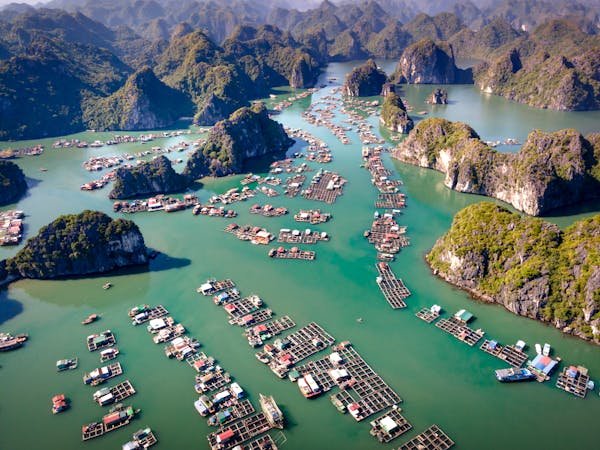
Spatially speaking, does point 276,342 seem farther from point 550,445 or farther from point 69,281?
point 69,281

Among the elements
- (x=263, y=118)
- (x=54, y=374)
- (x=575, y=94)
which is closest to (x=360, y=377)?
(x=54, y=374)

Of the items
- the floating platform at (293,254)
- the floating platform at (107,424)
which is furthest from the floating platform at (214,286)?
the floating platform at (107,424)

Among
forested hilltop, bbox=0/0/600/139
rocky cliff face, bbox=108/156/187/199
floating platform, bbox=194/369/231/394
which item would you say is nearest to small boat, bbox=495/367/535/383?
floating platform, bbox=194/369/231/394

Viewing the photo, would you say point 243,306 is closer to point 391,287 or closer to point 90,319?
point 90,319

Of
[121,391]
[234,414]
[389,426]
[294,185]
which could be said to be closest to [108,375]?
[121,391]

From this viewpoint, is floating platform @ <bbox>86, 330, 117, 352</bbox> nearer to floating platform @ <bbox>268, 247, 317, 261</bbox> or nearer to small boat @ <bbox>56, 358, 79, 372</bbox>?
small boat @ <bbox>56, 358, 79, 372</bbox>

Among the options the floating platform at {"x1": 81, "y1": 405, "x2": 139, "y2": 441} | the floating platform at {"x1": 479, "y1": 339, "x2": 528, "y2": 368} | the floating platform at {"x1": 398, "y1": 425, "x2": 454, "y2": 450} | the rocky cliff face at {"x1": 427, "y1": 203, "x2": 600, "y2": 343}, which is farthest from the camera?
the rocky cliff face at {"x1": 427, "y1": 203, "x2": 600, "y2": 343}

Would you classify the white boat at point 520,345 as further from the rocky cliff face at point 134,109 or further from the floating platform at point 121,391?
the rocky cliff face at point 134,109

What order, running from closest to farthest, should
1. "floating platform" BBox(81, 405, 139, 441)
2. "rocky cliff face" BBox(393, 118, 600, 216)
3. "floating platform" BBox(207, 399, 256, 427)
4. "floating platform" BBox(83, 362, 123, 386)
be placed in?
"floating platform" BBox(81, 405, 139, 441), "floating platform" BBox(207, 399, 256, 427), "floating platform" BBox(83, 362, 123, 386), "rocky cliff face" BBox(393, 118, 600, 216)
